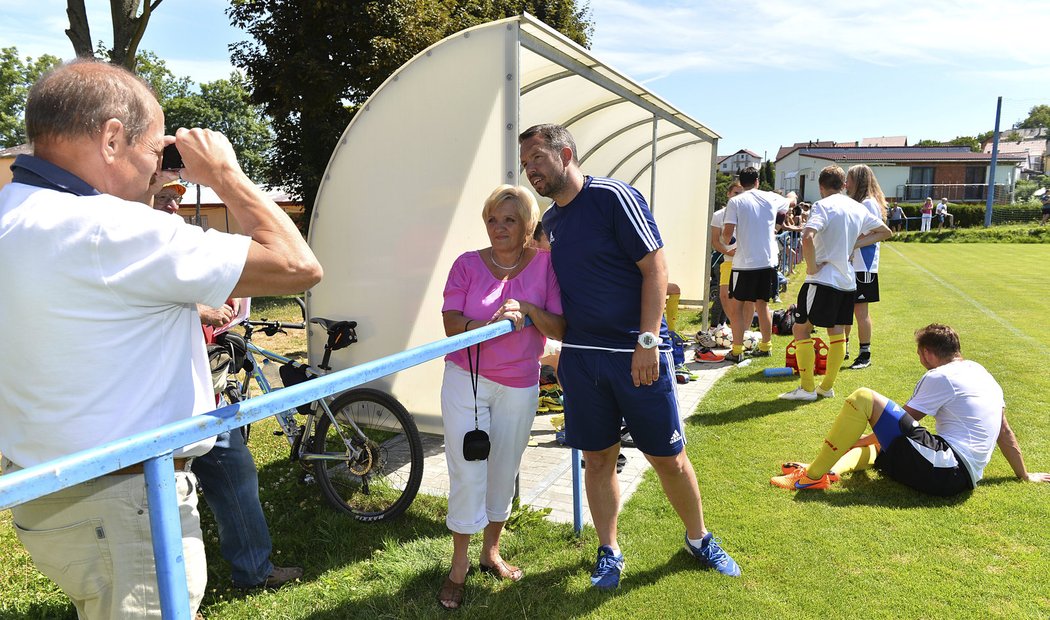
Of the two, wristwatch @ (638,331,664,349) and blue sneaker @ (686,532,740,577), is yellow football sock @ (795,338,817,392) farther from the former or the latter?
wristwatch @ (638,331,664,349)

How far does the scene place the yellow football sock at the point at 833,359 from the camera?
21.3ft

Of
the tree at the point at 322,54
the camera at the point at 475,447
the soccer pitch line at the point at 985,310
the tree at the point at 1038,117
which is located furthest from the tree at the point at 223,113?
the tree at the point at 1038,117

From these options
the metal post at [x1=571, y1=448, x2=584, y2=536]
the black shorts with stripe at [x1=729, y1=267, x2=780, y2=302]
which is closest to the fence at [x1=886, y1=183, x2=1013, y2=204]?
the black shorts with stripe at [x1=729, y1=267, x2=780, y2=302]

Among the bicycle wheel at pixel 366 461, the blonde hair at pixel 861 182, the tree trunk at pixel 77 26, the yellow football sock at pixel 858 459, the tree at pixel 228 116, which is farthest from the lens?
the tree at pixel 228 116

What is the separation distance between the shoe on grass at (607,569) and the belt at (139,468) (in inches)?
83.2

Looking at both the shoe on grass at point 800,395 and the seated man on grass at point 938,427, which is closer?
the seated man on grass at point 938,427

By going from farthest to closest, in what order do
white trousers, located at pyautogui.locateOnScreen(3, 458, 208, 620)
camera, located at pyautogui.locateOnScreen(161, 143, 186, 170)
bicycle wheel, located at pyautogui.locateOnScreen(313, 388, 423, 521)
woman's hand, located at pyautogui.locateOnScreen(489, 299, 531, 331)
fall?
1. bicycle wheel, located at pyautogui.locateOnScreen(313, 388, 423, 521)
2. woman's hand, located at pyautogui.locateOnScreen(489, 299, 531, 331)
3. camera, located at pyautogui.locateOnScreen(161, 143, 186, 170)
4. white trousers, located at pyautogui.locateOnScreen(3, 458, 208, 620)

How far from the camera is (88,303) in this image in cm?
147

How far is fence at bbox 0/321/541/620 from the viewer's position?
1157mm

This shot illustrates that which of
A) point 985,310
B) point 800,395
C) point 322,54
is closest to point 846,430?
point 800,395

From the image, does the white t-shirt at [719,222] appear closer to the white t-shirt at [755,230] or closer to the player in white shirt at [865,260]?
the white t-shirt at [755,230]

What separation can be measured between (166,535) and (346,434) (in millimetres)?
2925

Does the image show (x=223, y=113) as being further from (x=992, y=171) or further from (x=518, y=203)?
(x=518, y=203)

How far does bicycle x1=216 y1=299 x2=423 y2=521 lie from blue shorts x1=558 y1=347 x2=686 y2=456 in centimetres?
125
